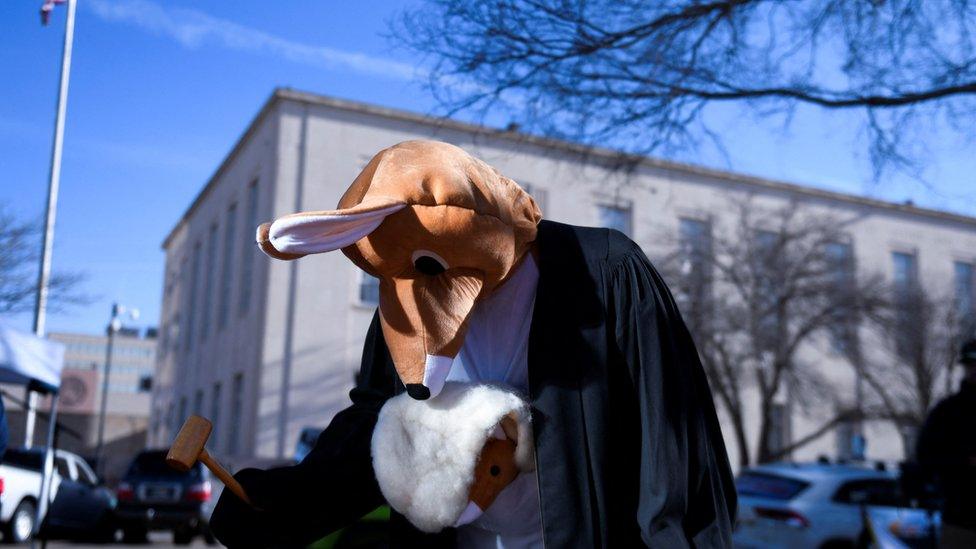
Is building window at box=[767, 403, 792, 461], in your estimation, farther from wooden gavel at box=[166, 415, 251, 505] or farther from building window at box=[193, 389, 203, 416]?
wooden gavel at box=[166, 415, 251, 505]

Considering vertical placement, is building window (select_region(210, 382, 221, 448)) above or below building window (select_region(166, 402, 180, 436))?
above

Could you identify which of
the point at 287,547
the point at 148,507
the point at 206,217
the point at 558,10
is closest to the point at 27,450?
the point at 148,507

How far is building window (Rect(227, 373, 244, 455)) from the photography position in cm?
2767

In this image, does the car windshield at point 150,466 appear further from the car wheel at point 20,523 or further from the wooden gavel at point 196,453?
the wooden gavel at point 196,453

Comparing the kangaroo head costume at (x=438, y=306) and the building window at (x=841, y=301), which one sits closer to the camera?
the kangaroo head costume at (x=438, y=306)

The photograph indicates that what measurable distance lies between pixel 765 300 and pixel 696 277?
1557 mm

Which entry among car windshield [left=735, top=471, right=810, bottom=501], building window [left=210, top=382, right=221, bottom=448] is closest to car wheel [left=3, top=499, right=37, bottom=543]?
car windshield [left=735, top=471, right=810, bottom=501]

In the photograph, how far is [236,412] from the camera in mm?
28375

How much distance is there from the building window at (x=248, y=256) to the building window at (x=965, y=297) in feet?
61.1

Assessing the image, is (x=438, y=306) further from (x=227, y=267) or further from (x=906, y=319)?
(x=227, y=267)

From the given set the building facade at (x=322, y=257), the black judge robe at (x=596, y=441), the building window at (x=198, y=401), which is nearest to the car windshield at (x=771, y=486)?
the black judge robe at (x=596, y=441)

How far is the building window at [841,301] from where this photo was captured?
21.1 metres

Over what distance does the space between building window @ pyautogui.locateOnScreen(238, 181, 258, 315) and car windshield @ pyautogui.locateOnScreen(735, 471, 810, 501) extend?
65.8 ft

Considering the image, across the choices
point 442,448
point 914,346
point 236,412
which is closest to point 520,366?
point 442,448
